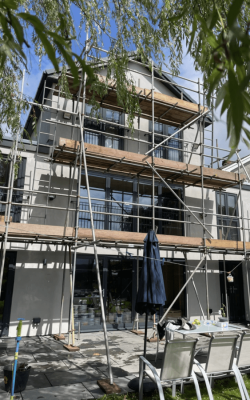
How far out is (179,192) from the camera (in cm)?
1235

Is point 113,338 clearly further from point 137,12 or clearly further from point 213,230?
point 137,12

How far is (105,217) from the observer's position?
10.6 meters

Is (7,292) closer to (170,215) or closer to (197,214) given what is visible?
(170,215)

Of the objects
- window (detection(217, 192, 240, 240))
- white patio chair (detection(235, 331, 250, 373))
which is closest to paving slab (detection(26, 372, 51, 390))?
white patio chair (detection(235, 331, 250, 373))

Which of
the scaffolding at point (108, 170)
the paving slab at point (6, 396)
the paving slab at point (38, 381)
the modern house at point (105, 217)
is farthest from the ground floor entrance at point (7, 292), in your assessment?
the paving slab at point (6, 396)

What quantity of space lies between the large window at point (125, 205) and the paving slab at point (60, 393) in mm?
5311

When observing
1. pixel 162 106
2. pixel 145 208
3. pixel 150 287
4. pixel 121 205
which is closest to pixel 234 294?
pixel 145 208

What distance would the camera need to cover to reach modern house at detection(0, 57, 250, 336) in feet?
28.9

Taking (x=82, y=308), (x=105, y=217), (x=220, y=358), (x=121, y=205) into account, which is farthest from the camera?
(x=121, y=205)

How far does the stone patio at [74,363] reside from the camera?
4.89 meters

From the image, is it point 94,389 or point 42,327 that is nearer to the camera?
point 94,389

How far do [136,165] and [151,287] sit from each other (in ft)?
16.2

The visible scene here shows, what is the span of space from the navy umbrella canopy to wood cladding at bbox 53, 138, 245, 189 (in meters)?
4.11

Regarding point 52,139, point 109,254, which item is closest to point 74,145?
point 52,139
